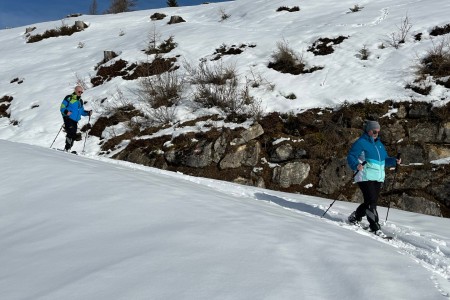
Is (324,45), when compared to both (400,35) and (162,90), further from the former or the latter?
(162,90)

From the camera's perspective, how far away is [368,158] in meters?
5.61

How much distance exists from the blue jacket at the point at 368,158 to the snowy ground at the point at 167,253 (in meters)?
1.39

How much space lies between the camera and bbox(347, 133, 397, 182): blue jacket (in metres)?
5.58

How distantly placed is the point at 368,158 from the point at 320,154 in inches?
129

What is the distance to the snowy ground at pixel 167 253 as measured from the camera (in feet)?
7.23

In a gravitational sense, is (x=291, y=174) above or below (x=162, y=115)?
below

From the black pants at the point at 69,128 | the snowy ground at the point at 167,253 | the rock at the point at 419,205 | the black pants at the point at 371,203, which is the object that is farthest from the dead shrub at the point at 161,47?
the snowy ground at the point at 167,253

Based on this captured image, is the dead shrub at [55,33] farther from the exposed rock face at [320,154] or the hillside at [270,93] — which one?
the exposed rock face at [320,154]

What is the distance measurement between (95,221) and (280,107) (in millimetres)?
7994

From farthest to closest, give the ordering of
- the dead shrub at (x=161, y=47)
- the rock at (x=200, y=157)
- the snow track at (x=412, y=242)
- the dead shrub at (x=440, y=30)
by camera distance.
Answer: the dead shrub at (x=161, y=47) → the dead shrub at (x=440, y=30) → the rock at (x=200, y=157) → the snow track at (x=412, y=242)

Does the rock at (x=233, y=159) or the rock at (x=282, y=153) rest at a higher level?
the rock at (x=282, y=153)

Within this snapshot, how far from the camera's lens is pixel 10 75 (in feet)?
55.6

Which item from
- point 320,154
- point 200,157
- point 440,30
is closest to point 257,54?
point 200,157

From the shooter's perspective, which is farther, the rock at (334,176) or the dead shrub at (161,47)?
the dead shrub at (161,47)
